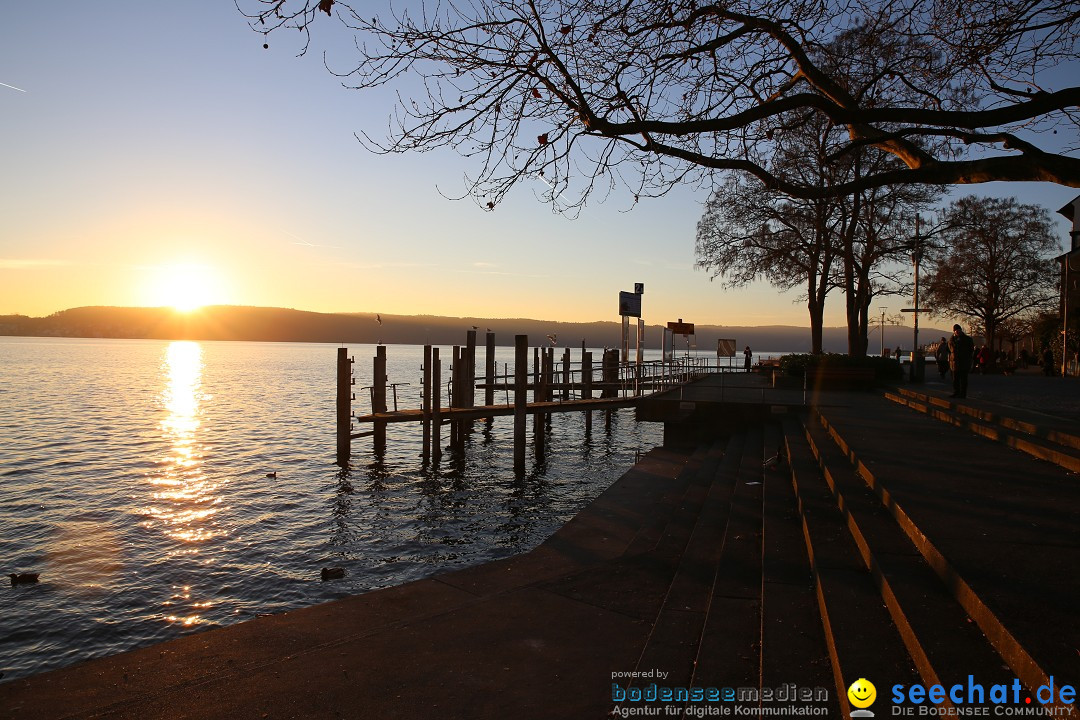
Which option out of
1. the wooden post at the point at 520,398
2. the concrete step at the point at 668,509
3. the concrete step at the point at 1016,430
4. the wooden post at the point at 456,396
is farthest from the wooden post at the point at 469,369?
the concrete step at the point at 1016,430

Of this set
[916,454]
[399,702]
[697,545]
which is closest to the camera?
[399,702]

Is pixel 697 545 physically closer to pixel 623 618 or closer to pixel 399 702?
pixel 623 618

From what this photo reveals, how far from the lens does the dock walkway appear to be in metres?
4.02

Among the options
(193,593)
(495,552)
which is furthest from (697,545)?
(193,593)

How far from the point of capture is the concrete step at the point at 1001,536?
141 inches

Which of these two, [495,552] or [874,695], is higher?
[874,695]

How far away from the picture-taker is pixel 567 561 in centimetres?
865

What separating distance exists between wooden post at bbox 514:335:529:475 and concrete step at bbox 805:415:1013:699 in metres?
11.7

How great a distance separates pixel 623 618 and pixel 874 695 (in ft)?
9.34

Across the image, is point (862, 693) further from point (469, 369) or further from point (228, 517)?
point (469, 369)

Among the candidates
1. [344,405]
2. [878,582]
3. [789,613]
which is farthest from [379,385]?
[878,582]

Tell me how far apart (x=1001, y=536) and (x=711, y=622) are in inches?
91.5

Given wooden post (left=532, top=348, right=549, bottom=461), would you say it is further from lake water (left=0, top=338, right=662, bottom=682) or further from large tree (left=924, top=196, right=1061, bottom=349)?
large tree (left=924, top=196, right=1061, bottom=349)

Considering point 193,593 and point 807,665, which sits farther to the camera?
point 193,593
